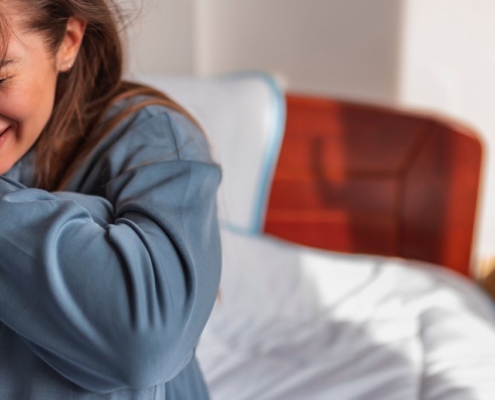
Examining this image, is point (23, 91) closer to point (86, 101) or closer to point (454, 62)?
point (86, 101)

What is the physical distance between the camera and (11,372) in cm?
64

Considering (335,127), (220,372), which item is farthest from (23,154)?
(335,127)

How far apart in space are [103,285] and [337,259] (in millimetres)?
861

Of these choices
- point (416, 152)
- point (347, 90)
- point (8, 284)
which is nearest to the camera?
point (8, 284)

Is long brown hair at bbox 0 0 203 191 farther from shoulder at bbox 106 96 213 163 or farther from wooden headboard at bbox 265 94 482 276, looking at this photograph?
wooden headboard at bbox 265 94 482 276

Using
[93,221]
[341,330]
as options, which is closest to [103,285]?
[93,221]

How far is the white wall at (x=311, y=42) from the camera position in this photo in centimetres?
156

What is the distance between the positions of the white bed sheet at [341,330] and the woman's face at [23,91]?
18.6 inches

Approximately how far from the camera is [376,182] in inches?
59.9

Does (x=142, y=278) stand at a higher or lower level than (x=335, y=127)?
higher

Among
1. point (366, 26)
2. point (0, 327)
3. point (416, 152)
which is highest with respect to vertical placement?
point (366, 26)

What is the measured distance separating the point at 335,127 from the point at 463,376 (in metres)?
0.62

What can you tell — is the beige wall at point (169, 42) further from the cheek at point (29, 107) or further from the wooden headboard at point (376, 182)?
the cheek at point (29, 107)

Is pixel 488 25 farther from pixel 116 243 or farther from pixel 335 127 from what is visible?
pixel 116 243
